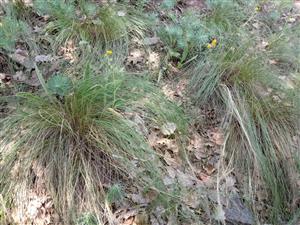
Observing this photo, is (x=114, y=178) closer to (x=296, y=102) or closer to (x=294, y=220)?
(x=294, y=220)

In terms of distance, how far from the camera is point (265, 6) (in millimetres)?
4609

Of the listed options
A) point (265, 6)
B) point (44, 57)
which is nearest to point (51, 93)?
point (44, 57)

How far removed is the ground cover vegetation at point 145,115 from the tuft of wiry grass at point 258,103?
1 cm

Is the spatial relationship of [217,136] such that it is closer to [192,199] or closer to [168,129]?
[168,129]

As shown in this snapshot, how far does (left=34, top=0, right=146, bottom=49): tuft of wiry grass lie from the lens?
3426 mm

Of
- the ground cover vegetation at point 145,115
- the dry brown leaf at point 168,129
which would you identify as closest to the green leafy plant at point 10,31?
the ground cover vegetation at point 145,115

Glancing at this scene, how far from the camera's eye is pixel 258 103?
3217 mm

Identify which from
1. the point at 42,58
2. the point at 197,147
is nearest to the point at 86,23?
the point at 42,58

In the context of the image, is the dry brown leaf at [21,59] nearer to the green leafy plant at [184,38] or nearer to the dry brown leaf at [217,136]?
the green leafy plant at [184,38]

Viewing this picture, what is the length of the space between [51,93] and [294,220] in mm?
2072

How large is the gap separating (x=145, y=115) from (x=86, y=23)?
1153 millimetres

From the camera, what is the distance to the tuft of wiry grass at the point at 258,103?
3004 millimetres

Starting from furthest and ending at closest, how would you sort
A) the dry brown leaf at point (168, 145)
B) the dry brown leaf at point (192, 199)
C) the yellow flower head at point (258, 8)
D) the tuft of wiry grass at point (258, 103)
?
the yellow flower head at point (258, 8)
the tuft of wiry grass at point (258, 103)
the dry brown leaf at point (168, 145)
the dry brown leaf at point (192, 199)

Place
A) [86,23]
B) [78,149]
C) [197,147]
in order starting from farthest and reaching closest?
[86,23]
[197,147]
[78,149]
